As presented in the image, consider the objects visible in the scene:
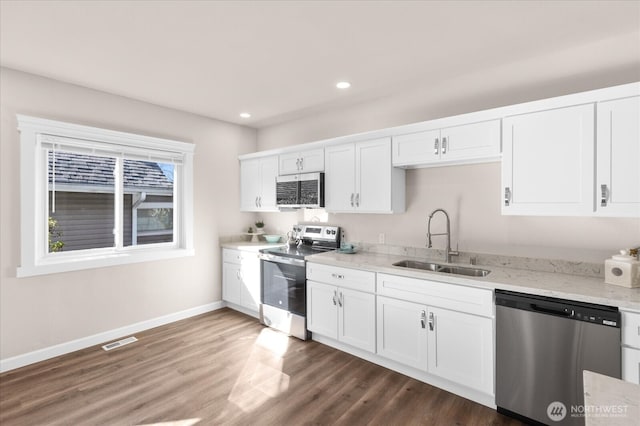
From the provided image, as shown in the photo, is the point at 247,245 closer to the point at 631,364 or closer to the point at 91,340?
the point at 91,340

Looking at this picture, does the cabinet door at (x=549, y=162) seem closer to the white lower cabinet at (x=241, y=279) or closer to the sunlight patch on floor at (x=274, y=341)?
the sunlight patch on floor at (x=274, y=341)

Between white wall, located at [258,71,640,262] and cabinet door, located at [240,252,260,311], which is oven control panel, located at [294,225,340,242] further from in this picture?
cabinet door, located at [240,252,260,311]

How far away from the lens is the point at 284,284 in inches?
142

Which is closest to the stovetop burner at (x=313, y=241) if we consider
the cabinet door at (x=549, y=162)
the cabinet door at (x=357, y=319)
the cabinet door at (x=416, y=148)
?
the cabinet door at (x=357, y=319)

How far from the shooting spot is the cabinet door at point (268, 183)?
13.9 ft

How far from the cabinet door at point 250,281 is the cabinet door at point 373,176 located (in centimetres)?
153

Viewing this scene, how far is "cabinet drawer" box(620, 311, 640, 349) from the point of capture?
177 cm

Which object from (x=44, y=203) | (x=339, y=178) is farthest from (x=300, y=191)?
(x=44, y=203)

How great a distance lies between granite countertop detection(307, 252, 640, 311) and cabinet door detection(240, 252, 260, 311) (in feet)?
4.23

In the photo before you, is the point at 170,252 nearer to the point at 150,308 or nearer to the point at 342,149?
the point at 150,308

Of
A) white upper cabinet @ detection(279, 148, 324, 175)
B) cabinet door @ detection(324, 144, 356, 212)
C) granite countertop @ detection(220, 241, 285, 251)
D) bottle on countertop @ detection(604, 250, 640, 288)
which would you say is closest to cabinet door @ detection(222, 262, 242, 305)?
granite countertop @ detection(220, 241, 285, 251)

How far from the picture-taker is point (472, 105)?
9.61ft

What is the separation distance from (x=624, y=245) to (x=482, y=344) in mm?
1218

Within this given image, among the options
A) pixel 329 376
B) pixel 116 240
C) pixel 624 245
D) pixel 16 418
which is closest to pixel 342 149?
pixel 329 376
